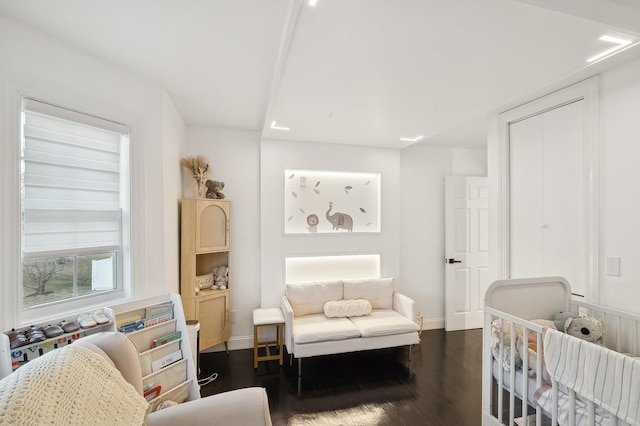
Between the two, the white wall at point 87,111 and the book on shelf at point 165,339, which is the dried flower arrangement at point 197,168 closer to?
the white wall at point 87,111

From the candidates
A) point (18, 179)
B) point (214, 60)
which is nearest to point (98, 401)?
point (18, 179)

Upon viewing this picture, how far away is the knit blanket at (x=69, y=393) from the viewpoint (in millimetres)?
810

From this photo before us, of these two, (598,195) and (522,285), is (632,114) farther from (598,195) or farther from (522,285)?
(522,285)

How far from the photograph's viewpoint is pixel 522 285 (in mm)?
1915

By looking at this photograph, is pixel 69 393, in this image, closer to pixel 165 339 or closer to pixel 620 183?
pixel 165 339

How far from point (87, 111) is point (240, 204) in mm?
1634

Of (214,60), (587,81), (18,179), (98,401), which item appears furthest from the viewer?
(587,81)

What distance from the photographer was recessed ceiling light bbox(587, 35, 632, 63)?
53.0 inches

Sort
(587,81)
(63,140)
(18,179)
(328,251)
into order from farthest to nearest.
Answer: (328,251), (587,81), (63,140), (18,179)

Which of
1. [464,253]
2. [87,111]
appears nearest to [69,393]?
[87,111]

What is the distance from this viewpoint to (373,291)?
319 cm

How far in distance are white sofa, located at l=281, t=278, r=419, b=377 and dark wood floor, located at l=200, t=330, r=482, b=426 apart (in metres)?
0.24

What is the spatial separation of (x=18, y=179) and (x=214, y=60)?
123 cm

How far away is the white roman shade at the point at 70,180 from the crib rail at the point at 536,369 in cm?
262
